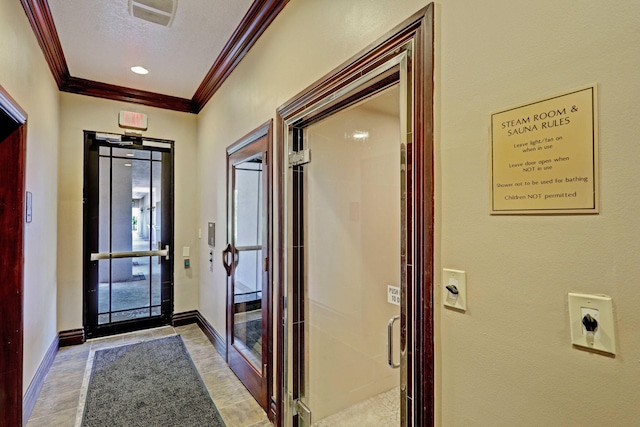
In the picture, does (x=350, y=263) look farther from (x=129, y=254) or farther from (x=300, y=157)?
Result: (x=129, y=254)

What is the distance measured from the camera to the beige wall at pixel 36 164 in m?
1.90

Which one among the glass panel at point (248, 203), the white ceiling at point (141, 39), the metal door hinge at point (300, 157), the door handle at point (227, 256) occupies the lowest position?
the door handle at point (227, 256)

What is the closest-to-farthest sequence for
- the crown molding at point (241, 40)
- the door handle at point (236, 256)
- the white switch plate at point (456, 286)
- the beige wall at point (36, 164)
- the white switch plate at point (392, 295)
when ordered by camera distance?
1. the white switch plate at point (456, 286)
2. the beige wall at point (36, 164)
3. the white switch plate at point (392, 295)
4. the crown molding at point (241, 40)
5. the door handle at point (236, 256)

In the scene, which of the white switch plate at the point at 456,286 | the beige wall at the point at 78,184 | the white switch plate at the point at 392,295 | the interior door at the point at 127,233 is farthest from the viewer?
the interior door at the point at 127,233

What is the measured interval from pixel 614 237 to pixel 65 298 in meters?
4.53

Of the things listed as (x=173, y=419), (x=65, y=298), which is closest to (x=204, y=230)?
(x=65, y=298)

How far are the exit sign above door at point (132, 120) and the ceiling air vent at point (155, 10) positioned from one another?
5.41 feet

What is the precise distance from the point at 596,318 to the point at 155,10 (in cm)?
299

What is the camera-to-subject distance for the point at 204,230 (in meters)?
3.88

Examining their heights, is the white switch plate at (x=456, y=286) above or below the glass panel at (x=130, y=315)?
above

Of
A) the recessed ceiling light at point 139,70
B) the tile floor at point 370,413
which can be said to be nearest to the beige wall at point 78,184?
the recessed ceiling light at point 139,70

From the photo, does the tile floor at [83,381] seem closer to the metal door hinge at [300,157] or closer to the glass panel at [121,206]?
the glass panel at [121,206]

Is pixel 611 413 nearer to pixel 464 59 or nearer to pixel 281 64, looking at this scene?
pixel 464 59

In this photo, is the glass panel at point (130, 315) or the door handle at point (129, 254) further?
the glass panel at point (130, 315)
